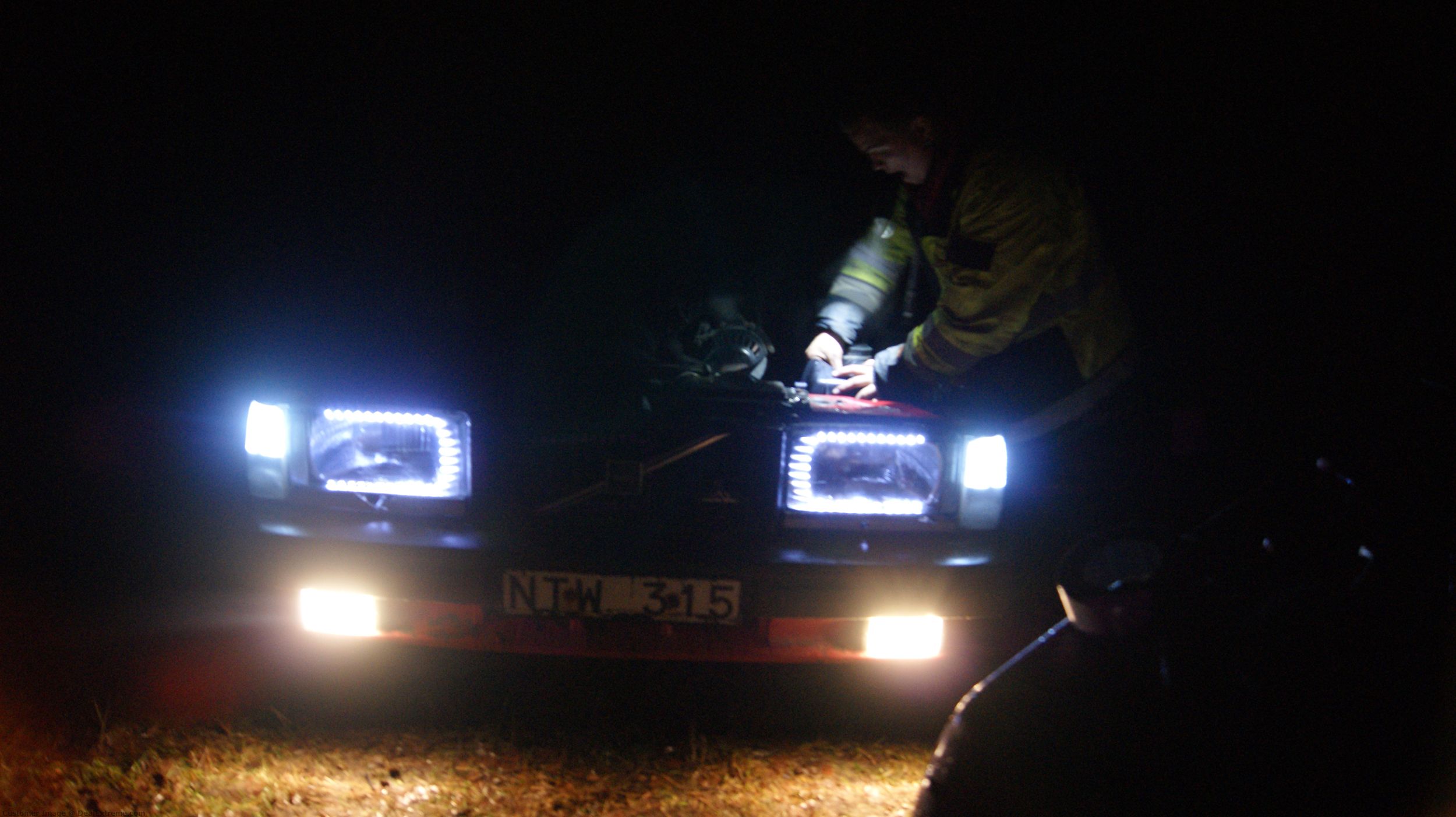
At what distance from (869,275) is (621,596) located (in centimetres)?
181

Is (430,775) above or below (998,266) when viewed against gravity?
below

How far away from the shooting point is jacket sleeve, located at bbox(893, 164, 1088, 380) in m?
Answer: 2.43

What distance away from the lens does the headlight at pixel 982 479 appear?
195cm

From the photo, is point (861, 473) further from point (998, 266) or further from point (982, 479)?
point (998, 266)

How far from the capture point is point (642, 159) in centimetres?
336

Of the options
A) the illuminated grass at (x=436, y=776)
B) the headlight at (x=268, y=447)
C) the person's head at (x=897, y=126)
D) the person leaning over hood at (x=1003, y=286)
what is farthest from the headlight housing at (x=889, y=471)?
the person's head at (x=897, y=126)

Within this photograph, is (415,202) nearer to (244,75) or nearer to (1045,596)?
(244,75)

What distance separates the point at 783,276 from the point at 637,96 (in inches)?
35.2

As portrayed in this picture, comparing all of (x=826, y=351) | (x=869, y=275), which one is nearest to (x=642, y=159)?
(x=869, y=275)

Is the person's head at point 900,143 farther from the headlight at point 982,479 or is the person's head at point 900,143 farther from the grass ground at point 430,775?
the grass ground at point 430,775

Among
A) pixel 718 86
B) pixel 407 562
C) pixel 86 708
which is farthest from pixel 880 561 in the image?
pixel 718 86

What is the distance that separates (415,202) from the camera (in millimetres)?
2980

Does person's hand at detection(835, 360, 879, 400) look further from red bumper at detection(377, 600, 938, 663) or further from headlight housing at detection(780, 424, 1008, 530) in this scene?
red bumper at detection(377, 600, 938, 663)

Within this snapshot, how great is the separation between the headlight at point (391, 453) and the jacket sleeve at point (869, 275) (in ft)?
5.06
